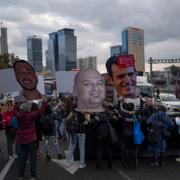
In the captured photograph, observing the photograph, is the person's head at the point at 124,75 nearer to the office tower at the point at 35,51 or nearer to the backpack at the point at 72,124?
the backpack at the point at 72,124

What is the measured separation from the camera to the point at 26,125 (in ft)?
26.2

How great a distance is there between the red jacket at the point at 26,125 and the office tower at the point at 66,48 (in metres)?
11.9

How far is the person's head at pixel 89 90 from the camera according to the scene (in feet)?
33.3

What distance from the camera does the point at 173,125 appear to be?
9.72 meters

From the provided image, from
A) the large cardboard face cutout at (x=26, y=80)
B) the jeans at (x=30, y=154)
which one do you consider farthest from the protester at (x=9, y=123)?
the jeans at (x=30, y=154)

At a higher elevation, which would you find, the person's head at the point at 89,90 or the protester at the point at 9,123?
the person's head at the point at 89,90

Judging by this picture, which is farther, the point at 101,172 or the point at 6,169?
the point at 6,169

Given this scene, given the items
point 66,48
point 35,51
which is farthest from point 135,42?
point 66,48

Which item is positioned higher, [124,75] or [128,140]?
[124,75]

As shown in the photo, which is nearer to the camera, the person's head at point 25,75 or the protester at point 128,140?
the protester at point 128,140

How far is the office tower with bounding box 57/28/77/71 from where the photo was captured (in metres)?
20.2

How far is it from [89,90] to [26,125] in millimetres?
2643

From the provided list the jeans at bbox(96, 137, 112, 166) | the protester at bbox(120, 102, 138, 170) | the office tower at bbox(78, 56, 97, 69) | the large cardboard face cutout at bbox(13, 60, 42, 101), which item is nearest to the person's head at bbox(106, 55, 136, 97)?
the office tower at bbox(78, 56, 97, 69)

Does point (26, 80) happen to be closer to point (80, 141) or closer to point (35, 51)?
point (80, 141)
